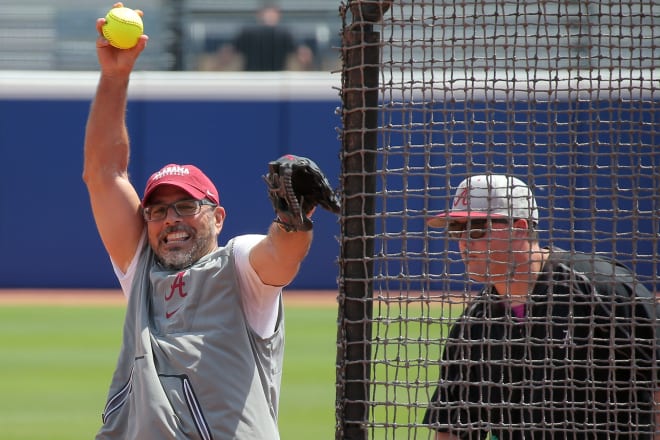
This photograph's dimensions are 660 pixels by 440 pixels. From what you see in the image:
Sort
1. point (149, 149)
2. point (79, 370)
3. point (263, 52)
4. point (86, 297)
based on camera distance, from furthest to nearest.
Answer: point (263, 52)
point (149, 149)
point (86, 297)
point (79, 370)

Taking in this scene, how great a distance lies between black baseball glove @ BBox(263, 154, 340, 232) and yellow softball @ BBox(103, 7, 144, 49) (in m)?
0.88

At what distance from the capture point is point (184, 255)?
132 inches

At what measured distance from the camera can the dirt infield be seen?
49.8 ft

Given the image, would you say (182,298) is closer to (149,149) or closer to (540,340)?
(540,340)

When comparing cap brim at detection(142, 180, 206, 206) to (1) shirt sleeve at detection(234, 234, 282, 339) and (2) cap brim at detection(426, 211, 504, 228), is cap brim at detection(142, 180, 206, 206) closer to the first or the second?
(1) shirt sleeve at detection(234, 234, 282, 339)

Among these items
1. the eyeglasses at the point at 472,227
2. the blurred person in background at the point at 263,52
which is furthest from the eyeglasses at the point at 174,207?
the blurred person in background at the point at 263,52

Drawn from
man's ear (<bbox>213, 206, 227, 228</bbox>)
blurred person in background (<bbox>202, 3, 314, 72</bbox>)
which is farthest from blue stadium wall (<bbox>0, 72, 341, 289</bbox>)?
man's ear (<bbox>213, 206, 227, 228</bbox>)

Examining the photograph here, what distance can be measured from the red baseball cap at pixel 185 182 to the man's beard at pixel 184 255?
5.7 inches

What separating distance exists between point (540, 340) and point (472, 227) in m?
0.41

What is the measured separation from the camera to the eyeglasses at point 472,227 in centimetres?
288

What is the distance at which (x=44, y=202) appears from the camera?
1638cm

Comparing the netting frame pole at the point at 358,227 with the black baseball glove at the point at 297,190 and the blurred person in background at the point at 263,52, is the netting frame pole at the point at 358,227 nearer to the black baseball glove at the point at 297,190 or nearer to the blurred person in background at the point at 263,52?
the black baseball glove at the point at 297,190

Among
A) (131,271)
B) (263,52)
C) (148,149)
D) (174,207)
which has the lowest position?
(131,271)

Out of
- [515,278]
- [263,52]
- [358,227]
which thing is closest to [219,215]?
[358,227]
